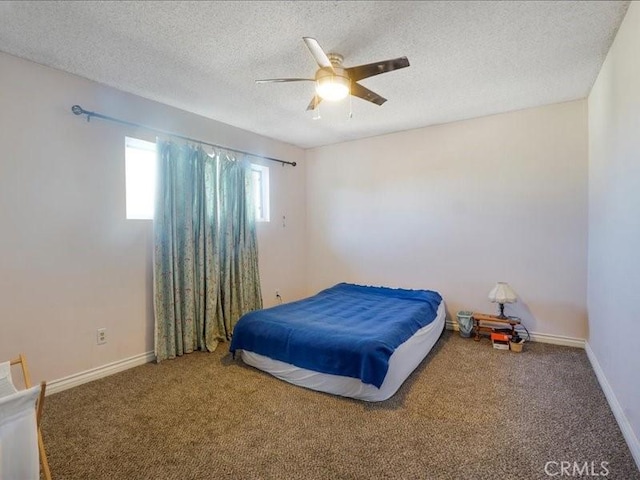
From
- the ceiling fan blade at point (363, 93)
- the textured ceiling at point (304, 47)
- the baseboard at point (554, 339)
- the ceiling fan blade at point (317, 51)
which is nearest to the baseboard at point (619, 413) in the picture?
the baseboard at point (554, 339)

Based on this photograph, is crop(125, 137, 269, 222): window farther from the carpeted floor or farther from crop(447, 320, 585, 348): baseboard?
crop(447, 320, 585, 348): baseboard

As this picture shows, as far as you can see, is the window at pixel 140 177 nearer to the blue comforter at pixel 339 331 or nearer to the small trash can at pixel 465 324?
the blue comforter at pixel 339 331

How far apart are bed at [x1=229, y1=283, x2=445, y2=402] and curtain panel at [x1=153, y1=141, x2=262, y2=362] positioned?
0.67 m

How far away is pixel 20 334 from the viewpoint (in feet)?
7.62

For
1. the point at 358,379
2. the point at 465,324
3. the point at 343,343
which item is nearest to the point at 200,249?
the point at 343,343

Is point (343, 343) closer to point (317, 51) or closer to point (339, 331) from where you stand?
point (339, 331)

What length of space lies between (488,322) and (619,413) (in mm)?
1626

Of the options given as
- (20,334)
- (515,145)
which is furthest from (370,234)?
(20,334)

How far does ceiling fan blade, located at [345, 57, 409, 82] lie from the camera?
6.46 ft

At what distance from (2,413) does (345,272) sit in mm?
3932

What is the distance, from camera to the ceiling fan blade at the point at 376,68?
197 cm

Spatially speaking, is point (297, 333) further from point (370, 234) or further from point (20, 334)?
point (370, 234)

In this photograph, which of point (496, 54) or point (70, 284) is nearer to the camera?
point (496, 54)

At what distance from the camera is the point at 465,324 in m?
3.55
